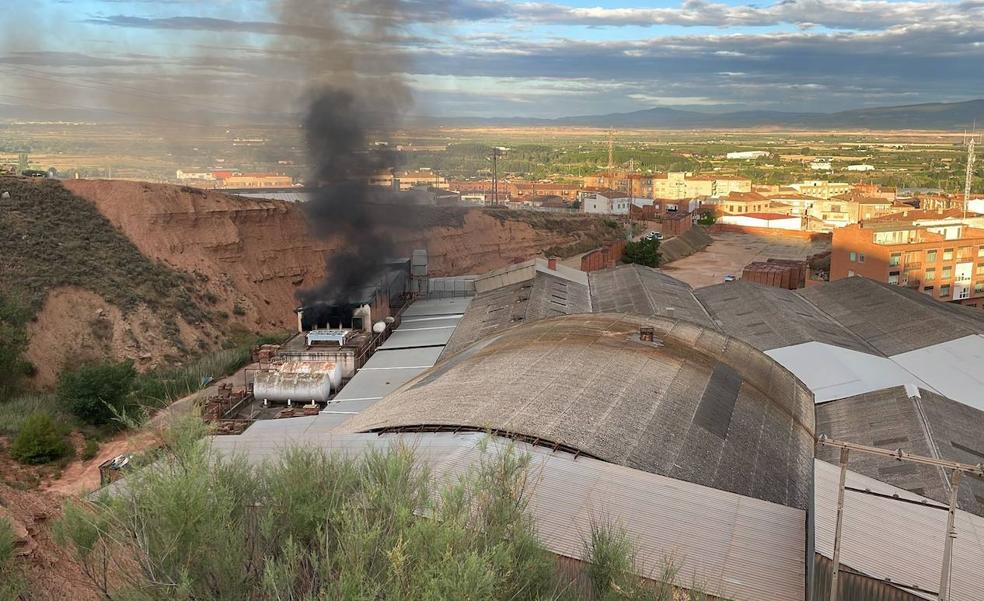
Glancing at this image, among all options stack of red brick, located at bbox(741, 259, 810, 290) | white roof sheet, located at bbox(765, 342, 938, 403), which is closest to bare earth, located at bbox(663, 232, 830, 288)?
stack of red brick, located at bbox(741, 259, 810, 290)

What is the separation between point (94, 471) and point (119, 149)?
98.9 m

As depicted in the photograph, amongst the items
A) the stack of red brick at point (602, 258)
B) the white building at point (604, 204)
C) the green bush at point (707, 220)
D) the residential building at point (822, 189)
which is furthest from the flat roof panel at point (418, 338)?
the residential building at point (822, 189)

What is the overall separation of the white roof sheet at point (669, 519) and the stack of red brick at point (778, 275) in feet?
102

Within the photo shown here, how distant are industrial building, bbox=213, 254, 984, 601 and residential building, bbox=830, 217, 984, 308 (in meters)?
7.98

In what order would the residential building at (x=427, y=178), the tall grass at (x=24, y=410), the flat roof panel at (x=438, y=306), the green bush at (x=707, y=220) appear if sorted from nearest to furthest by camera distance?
the tall grass at (x=24, y=410) < the flat roof panel at (x=438, y=306) < the green bush at (x=707, y=220) < the residential building at (x=427, y=178)

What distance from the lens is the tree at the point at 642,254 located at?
53469mm

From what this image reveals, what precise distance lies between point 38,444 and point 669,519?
15919mm

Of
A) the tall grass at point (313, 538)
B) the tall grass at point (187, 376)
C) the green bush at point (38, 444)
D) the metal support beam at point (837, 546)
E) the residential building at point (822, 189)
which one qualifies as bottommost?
the tall grass at point (187, 376)

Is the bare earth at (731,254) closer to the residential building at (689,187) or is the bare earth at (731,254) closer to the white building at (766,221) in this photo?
the white building at (766,221)

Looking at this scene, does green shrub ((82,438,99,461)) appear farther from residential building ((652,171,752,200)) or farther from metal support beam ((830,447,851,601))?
residential building ((652,171,752,200))

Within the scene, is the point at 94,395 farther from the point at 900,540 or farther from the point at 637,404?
the point at 900,540

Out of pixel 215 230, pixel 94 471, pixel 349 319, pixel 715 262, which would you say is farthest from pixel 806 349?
pixel 715 262

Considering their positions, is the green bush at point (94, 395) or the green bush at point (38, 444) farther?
the green bush at point (94, 395)

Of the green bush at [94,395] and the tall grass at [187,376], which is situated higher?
the green bush at [94,395]
